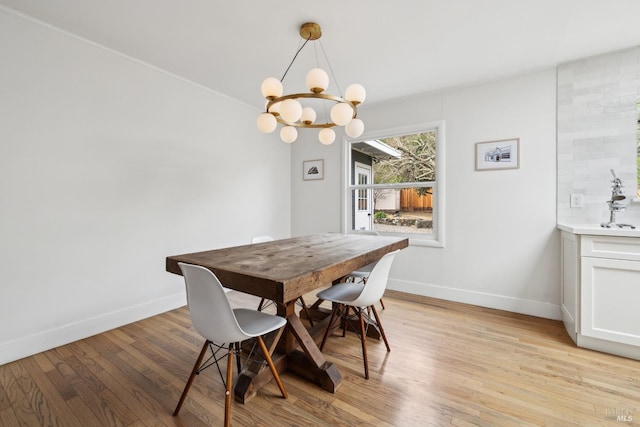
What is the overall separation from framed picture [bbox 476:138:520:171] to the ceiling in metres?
0.69

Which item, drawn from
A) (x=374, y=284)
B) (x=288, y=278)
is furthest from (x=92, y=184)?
(x=374, y=284)

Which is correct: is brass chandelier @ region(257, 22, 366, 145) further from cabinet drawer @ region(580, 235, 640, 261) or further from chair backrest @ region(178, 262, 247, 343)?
cabinet drawer @ region(580, 235, 640, 261)

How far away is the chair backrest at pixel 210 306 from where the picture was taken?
1.29m

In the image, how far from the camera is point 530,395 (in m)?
1.64

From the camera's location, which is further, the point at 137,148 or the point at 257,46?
the point at 137,148

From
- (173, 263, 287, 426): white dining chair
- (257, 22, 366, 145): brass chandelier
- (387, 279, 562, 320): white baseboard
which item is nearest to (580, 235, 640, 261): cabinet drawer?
(387, 279, 562, 320): white baseboard

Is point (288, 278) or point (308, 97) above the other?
point (308, 97)

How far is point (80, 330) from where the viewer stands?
91.1 inches

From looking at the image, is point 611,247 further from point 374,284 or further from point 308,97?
point 308,97

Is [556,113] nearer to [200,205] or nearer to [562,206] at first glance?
[562,206]

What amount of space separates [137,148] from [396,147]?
2.97 m

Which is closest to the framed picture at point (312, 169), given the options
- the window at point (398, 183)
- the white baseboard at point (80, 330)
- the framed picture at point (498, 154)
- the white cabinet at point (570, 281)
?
the window at point (398, 183)

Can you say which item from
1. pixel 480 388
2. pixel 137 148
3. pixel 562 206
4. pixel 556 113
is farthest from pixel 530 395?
pixel 137 148

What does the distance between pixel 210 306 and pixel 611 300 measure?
2.80 m
